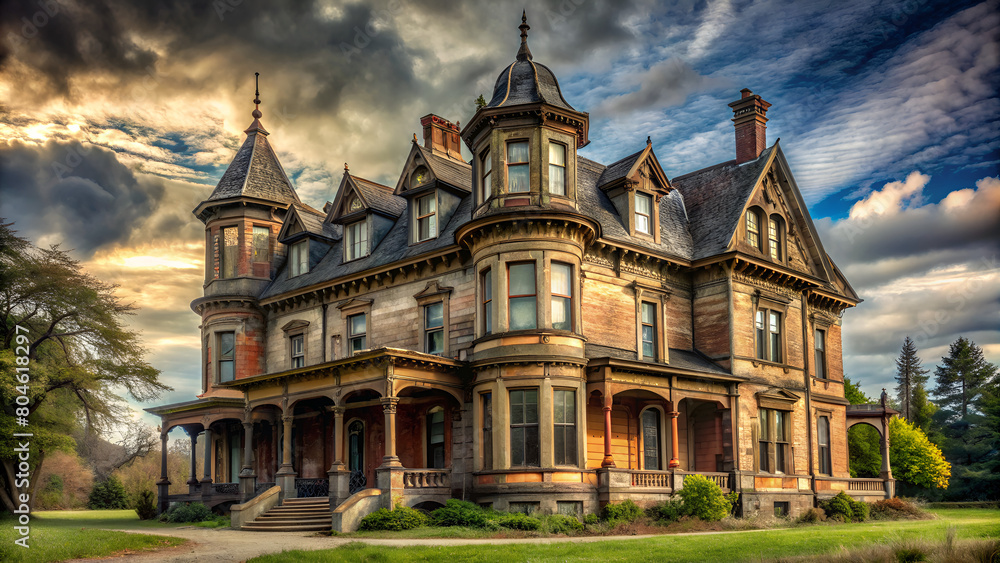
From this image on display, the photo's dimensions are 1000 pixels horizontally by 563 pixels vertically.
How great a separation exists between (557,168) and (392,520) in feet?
36.9

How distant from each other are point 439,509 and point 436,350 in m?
6.30

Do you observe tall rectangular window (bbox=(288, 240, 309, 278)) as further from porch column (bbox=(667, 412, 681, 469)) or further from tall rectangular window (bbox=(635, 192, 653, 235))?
porch column (bbox=(667, 412, 681, 469))

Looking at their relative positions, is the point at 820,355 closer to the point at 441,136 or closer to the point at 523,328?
the point at 523,328

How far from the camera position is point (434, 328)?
27.0 metres

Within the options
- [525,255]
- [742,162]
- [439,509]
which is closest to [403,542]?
[439,509]

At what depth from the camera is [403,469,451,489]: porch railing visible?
22906mm

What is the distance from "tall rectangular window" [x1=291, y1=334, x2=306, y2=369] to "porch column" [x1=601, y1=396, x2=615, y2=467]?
13148mm

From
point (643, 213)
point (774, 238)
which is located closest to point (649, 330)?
point (643, 213)

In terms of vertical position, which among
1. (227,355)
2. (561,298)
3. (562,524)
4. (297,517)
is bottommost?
(297,517)

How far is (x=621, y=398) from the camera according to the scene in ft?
85.6

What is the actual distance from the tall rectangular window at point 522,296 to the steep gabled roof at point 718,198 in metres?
7.96

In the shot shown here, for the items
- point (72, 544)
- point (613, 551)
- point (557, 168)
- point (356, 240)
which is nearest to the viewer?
point (613, 551)

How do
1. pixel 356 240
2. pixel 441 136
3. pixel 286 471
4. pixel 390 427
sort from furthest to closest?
pixel 441 136 → pixel 356 240 → pixel 286 471 → pixel 390 427

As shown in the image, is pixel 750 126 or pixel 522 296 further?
pixel 750 126
